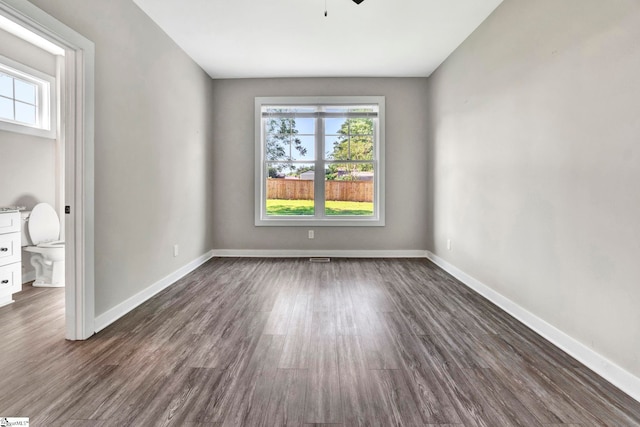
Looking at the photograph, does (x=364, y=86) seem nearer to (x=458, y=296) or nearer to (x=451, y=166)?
(x=451, y=166)

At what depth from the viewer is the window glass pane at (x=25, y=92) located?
356 centimetres

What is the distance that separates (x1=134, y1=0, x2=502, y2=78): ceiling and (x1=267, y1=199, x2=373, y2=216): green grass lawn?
76.4 inches

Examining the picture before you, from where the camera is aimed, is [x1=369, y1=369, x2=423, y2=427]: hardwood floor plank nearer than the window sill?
Yes

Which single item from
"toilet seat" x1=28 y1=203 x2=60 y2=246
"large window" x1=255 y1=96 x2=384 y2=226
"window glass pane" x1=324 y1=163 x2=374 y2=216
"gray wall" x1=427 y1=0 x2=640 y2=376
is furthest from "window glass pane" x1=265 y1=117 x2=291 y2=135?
"toilet seat" x1=28 y1=203 x2=60 y2=246

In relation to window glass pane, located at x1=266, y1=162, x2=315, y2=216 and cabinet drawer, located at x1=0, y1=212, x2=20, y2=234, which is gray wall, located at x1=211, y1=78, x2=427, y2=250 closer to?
window glass pane, located at x1=266, y1=162, x2=315, y2=216

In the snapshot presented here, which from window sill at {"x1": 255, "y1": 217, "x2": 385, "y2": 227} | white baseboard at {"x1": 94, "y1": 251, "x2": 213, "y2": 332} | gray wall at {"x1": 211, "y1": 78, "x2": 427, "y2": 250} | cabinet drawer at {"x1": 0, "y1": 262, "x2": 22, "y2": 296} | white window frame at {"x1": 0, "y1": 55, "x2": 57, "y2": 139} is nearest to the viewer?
white baseboard at {"x1": 94, "y1": 251, "x2": 213, "y2": 332}

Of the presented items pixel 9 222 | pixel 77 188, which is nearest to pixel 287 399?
pixel 77 188

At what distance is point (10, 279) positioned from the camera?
2924 millimetres

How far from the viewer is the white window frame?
3.47 m

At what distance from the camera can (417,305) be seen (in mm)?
2891

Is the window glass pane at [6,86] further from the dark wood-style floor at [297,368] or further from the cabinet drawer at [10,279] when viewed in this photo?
the dark wood-style floor at [297,368]

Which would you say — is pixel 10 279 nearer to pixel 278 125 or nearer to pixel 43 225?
pixel 43 225

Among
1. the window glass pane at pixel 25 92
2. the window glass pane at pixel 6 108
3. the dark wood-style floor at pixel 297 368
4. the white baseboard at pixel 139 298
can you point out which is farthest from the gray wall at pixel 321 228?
the window glass pane at pixel 6 108

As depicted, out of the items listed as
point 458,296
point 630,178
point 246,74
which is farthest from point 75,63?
point 458,296
